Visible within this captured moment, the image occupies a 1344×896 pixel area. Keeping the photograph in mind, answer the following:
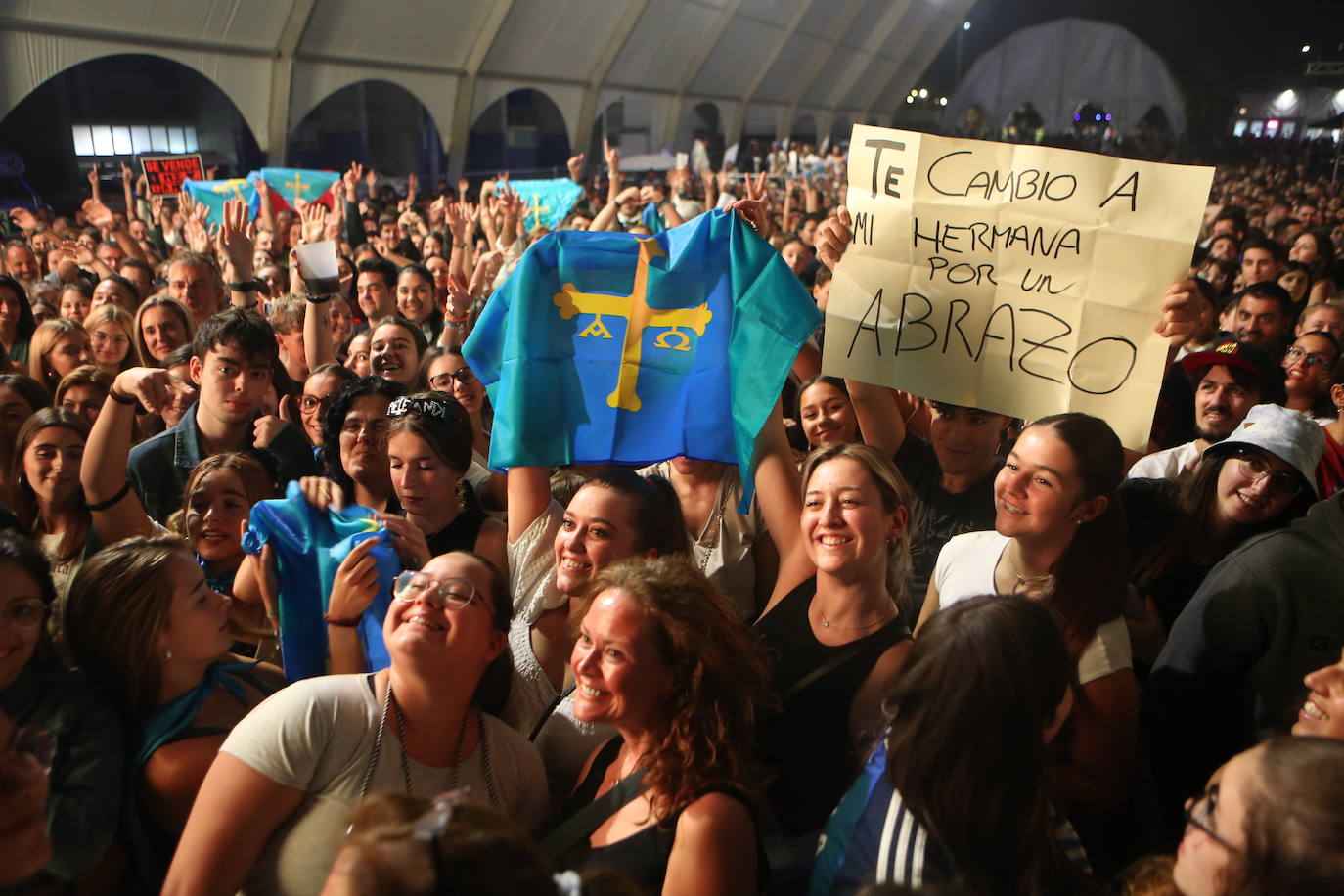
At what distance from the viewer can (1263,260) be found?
6.79 metres

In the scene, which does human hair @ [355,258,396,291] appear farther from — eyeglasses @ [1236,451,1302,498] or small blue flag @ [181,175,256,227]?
eyeglasses @ [1236,451,1302,498]

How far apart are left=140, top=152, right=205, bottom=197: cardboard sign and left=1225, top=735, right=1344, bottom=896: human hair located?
11.4 metres

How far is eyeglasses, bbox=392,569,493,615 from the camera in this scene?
2129 millimetres

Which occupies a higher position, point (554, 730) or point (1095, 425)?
point (1095, 425)

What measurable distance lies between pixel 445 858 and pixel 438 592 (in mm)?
948

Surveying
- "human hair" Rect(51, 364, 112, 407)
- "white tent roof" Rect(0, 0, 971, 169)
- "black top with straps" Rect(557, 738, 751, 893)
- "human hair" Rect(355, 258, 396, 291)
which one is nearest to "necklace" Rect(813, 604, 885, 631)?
"black top with straps" Rect(557, 738, 751, 893)

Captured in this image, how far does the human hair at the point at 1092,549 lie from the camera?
241 centimetres

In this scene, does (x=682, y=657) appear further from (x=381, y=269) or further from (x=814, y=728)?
(x=381, y=269)

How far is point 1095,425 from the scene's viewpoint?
8.73 feet

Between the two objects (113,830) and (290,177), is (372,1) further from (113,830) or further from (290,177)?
(113,830)

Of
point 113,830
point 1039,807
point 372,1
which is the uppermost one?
point 372,1

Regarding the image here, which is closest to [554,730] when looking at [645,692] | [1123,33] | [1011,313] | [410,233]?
[645,692]

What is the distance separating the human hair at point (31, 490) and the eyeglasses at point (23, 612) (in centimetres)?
108

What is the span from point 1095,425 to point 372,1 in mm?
17613
